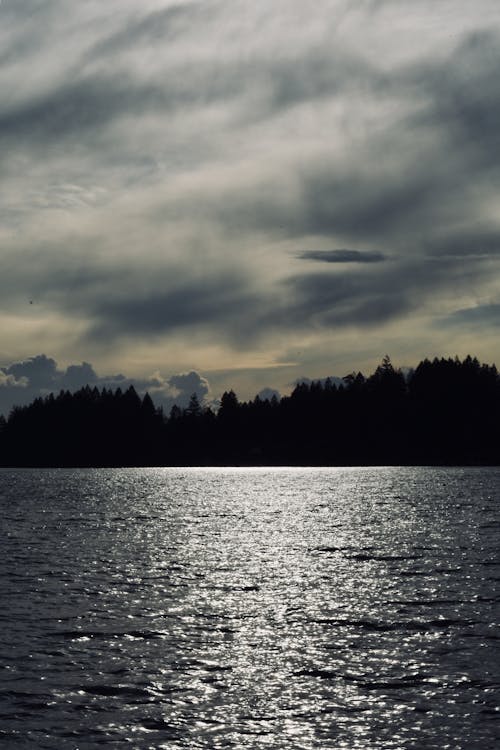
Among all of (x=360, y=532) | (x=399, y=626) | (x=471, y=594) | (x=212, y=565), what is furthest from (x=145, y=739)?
(x=360, y=532)

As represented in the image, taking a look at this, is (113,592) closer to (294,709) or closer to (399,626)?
(399,626)

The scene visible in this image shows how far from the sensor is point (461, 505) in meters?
113

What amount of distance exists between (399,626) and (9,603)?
702 inches

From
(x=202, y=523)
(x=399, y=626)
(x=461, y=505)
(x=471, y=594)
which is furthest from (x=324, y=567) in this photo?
(x=461, y=505)

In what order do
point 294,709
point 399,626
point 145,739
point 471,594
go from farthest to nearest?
1. point 471,594
2. point 399,626
3. point 294,709
4. point 145,739

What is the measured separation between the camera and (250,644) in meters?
27.8

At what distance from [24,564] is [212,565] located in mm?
12456

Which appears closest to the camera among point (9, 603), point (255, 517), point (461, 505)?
point (9, 603)

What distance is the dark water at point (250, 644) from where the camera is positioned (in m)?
19.0

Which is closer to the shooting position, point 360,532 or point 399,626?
point 399,626

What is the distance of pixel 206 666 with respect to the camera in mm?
24688

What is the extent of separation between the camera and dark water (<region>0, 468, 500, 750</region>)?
747 inches

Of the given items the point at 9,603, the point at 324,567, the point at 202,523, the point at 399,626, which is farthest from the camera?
the point at 202,523

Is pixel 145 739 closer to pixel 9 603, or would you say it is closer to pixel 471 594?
pixel 9 603
